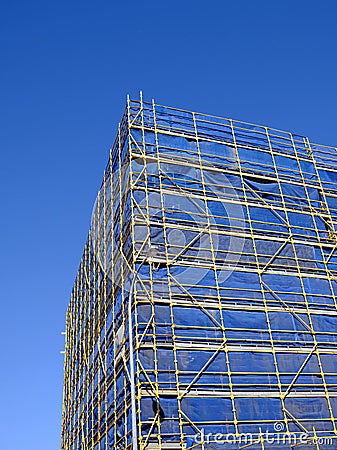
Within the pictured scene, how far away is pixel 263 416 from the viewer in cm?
1377

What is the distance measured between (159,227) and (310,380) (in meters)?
6.52

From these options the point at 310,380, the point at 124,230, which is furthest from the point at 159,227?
the point at 310,380

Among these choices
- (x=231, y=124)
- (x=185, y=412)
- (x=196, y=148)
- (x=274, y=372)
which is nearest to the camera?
(x=185, y=412)

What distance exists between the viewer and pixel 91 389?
1969 centimetres

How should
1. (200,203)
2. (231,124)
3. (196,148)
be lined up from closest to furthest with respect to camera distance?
(200,203) < (196,148) < (231,124)

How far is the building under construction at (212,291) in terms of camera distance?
1344cm

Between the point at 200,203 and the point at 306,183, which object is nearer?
the point at 200,203

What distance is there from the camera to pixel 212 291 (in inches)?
597

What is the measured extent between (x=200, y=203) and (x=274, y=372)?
591cm

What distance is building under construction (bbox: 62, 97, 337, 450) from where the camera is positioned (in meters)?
13.4

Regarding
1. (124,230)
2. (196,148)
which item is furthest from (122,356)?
(196,148)

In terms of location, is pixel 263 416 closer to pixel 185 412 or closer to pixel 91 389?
pixel 185 412

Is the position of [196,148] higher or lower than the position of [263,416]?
higher

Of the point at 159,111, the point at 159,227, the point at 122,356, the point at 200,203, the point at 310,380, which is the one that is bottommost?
the point at 310,380
